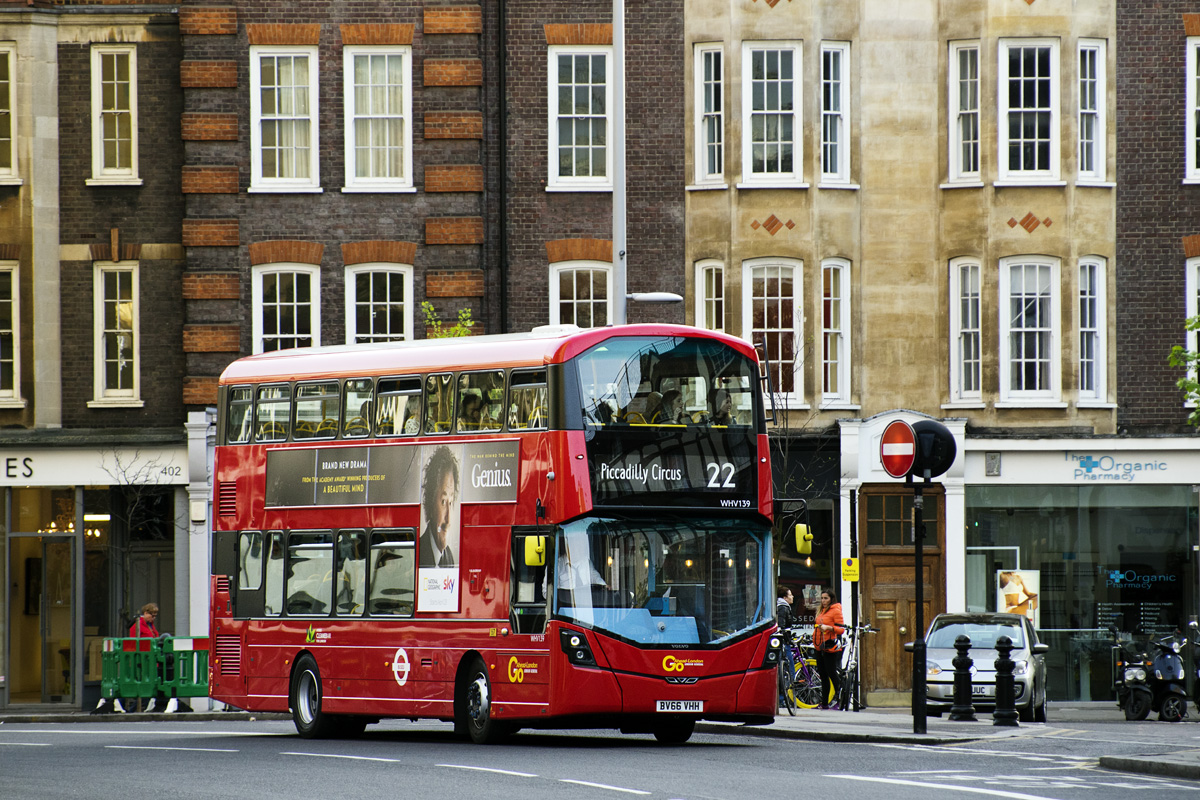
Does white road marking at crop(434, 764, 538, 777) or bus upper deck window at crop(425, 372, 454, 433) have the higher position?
bus upper deck window at crop(425, 372, 454, 433)

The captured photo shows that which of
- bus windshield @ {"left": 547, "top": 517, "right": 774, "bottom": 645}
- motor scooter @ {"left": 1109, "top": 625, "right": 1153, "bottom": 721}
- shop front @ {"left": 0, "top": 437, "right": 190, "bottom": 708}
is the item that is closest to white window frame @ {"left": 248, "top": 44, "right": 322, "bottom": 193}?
shop front @ {"left": 0, "top": 437, "right": 190, "bottom": 708}

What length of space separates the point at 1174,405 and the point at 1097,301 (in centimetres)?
212

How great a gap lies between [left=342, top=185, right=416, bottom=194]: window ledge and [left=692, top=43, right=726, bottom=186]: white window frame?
4848 millimetres

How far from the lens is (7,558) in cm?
3164

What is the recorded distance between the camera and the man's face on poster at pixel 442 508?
19.6m

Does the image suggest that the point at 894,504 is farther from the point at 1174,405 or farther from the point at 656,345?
the point at 656,345

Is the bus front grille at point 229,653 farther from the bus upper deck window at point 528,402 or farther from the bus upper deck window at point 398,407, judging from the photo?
the bus upper deck window at point 528,402

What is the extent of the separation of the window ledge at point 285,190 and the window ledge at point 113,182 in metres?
2.03

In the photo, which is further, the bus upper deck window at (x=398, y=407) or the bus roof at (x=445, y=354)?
the bus upper deck window at (x=398, y=407)

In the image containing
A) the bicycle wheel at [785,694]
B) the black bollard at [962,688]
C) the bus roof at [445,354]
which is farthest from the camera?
the bicycle wheel at [785,694]

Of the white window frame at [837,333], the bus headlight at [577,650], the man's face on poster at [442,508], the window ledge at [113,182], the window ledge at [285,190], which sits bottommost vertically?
the bus headlight at [577,650]

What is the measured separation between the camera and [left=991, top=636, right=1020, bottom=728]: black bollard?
2150 cm

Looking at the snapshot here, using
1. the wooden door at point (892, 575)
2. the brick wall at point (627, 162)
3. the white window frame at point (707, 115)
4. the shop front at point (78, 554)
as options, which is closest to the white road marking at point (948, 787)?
the wooden door at point (892, 575)

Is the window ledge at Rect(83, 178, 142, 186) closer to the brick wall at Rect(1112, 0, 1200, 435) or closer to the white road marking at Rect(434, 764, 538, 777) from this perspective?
the brick wall at Rect(1112, 0, 1200, 435)
